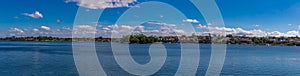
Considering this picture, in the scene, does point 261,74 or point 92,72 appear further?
point 261,74

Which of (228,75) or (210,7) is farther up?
(210,7)

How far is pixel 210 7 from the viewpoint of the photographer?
16.9 m

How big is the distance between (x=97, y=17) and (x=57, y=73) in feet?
49.6

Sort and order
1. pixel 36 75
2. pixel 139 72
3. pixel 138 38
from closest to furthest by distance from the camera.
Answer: pixel 36 75 → pixel 139 72 → pixel 138 38

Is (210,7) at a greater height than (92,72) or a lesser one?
greater

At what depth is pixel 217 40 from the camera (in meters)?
154

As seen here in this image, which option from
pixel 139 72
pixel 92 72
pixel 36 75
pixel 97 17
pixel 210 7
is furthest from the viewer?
pixel 139 72

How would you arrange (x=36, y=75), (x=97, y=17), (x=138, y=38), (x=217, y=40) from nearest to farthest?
(x=97, y=17) < (x=36, y=75) < (x=217, y=40) < (x=138, y=38)

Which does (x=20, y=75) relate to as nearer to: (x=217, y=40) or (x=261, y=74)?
(x=261, y=74)

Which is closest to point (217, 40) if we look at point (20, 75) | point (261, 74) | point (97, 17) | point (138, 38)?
→ point (138, 38)

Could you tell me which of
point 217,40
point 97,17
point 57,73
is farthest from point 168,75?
point 217,40

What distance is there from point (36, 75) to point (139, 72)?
29.4 feet

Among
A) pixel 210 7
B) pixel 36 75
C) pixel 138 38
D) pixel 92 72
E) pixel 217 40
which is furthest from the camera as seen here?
pixel 138 38

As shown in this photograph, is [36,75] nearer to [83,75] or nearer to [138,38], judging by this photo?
[83,75]
